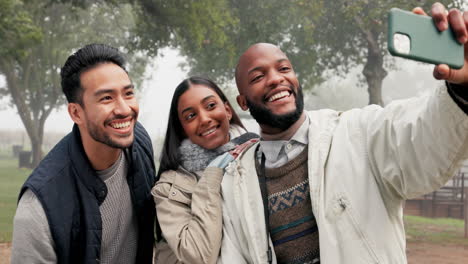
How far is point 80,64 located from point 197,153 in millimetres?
942

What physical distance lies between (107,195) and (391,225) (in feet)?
6.13

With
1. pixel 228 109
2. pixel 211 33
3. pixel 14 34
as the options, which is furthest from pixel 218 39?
pixel 228 109

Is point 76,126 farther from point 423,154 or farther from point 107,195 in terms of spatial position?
point 423,154

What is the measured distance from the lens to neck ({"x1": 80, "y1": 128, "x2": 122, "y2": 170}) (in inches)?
127

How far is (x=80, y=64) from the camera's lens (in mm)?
3258

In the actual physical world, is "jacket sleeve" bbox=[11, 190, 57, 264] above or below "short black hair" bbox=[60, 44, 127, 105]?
below

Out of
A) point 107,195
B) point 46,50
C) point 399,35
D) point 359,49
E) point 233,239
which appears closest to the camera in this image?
point 399,35

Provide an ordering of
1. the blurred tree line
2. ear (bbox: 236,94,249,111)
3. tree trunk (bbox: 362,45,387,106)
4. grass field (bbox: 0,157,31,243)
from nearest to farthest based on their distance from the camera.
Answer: ear (bbox: 236,94,249,111)
grass field (bbox: 0,157,31,243)
the blurred tree line
tree trunk (bbox: 362,45,387,106)

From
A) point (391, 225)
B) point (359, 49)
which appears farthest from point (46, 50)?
point (391, 225)

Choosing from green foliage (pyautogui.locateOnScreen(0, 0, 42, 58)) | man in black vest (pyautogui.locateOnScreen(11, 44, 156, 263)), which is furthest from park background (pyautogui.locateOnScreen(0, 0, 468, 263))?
man in black vest (pyautogui.locateOnScreen(11, 44, 156, 263))

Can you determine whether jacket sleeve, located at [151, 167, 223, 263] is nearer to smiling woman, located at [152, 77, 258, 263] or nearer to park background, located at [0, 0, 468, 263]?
smiling woman, located at [152, 77, 258, 263]

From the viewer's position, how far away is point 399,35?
4.79 ft

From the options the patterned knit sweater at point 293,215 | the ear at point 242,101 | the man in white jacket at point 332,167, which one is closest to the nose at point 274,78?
the man in white jacket at point 332,167

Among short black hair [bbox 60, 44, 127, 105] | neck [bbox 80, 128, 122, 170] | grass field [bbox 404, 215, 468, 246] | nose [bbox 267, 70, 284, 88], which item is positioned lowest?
grass field [bbox 404, 215, 468, 246]
